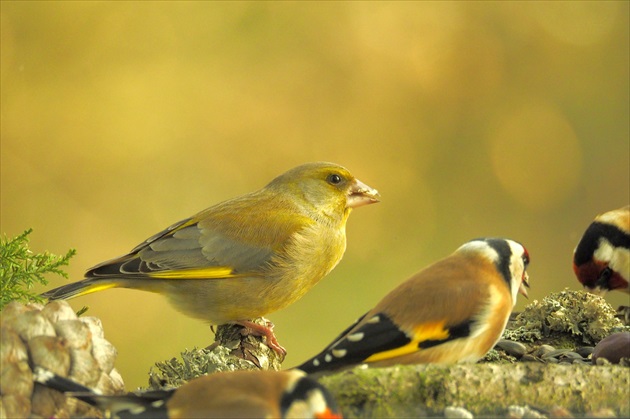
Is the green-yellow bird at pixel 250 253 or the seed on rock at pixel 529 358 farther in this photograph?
the green-yellow bird at pixel 250 253

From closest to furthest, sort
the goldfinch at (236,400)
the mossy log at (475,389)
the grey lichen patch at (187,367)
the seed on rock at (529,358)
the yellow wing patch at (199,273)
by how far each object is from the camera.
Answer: the goldfinch at (236,400) < the mossy log at (475,389) < the grey lichen patch at (187,367) < the seed on rock at (529,358) < the yellow wing patch at (199,273)

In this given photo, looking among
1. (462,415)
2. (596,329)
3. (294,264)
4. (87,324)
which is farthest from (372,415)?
(596,329)

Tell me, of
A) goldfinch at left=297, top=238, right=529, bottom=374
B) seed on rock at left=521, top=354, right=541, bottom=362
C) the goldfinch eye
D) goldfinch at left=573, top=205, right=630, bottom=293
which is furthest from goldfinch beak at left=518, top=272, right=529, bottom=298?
goldfinch at left=573, top=205, right=630, bottom=293

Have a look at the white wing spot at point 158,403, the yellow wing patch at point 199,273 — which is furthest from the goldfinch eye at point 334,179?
the white wing spot at point 158,403

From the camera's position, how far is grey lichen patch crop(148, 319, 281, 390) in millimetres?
2756

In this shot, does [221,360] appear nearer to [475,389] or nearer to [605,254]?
[475,389]

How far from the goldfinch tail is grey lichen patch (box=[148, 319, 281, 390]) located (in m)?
0.48

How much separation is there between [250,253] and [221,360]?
568mm

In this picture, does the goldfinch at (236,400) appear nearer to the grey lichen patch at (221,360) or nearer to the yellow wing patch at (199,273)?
the grey lichen patch at (221,360)

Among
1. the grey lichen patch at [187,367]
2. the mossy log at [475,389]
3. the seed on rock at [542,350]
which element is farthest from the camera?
the seed on rock at [542,350]

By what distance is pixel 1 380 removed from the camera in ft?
7.08

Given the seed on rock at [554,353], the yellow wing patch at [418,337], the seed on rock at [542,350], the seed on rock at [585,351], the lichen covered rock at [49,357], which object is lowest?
the seed on rock at [585,351]

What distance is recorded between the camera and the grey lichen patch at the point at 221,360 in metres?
2.76

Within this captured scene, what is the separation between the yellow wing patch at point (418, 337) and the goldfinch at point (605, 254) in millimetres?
2110
